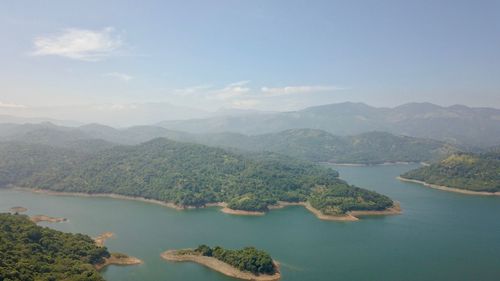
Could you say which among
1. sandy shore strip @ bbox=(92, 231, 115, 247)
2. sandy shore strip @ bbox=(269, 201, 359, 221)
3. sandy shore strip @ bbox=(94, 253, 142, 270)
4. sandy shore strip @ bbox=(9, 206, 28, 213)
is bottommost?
sandy shore strip @ bbox=(9, 206, 28, 213)

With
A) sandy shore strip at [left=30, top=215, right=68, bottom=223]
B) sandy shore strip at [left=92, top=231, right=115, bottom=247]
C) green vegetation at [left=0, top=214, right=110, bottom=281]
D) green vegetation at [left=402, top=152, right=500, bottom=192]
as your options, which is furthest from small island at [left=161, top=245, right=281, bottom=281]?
green vegetation at [left=402, top=152, right=500, bottom=192]

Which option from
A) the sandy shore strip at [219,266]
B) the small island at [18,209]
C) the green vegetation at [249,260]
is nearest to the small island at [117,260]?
the sandy shore strip at [219,266]

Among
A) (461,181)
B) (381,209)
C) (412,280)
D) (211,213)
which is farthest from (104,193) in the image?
(461,181)

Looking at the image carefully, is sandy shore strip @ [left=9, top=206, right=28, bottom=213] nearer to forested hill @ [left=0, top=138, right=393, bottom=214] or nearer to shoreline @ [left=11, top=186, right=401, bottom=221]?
shoreline @ [left=11, top=186, right=401, bottom=221]

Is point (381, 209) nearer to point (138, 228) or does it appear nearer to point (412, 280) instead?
point (412, 280)

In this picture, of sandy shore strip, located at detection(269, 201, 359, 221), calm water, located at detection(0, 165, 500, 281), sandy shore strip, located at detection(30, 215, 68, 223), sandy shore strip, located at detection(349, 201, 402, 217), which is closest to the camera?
calm water, located at detection(0, 165, 500, 281)

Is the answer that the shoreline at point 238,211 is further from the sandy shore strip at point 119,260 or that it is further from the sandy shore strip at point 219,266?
the sandy shore strip at point 119,260

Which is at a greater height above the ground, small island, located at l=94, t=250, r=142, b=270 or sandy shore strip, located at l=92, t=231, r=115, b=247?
small island, located at l=94, t=250, r=142, b=270
